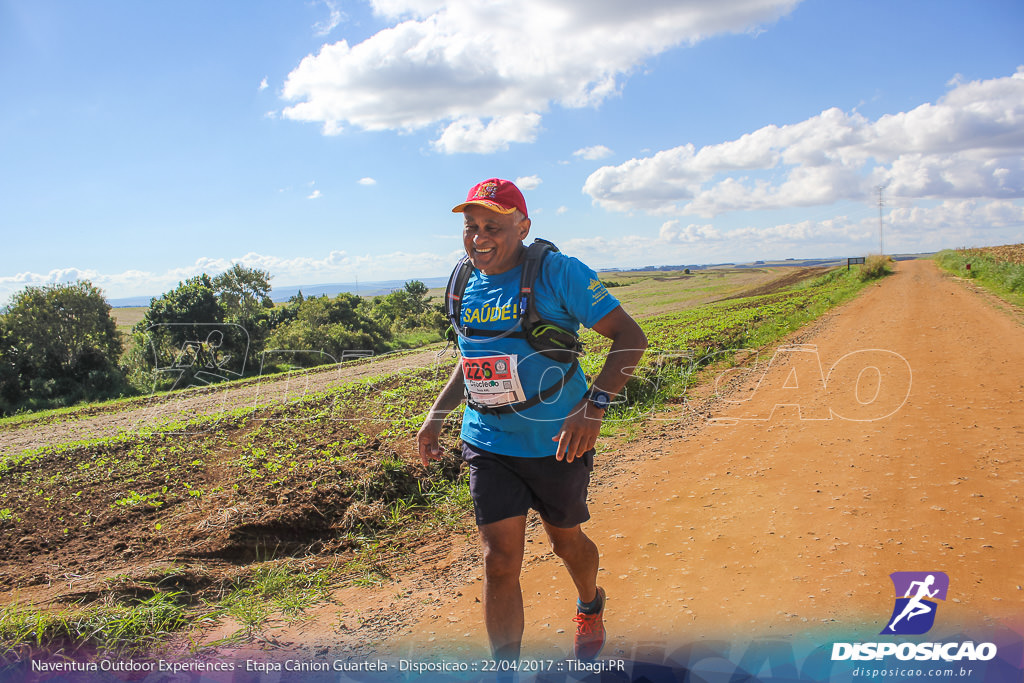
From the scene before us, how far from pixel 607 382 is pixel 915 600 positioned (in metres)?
1.88

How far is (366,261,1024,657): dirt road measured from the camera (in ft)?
9.20

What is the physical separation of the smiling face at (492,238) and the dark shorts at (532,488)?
0.83m

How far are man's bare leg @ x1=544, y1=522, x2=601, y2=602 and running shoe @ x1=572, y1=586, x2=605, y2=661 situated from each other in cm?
8

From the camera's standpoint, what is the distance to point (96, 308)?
25.0 meters

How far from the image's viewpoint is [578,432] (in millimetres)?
2316

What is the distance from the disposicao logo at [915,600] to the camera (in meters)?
2.59

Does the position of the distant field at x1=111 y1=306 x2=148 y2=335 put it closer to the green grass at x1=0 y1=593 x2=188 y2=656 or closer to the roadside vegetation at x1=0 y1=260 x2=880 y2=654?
the roadside vegetation at x1=0 y1=260 x2=880 y2=654

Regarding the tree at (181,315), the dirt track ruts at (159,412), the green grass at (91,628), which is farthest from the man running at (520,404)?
the tree at (181,315)

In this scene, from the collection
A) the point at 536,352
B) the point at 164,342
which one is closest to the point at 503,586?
the point at 536,352

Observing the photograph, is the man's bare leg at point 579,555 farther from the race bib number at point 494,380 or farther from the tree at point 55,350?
the tree at point 55,350

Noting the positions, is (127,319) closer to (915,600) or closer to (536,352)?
(536,352)

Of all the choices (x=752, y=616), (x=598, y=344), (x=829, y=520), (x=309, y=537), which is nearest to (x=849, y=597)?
(x=752, y=616)

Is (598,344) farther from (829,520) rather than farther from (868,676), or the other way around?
(868,676)

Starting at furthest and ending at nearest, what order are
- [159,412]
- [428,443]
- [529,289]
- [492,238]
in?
[159,412], [428,443], [492,238], [529,289]
